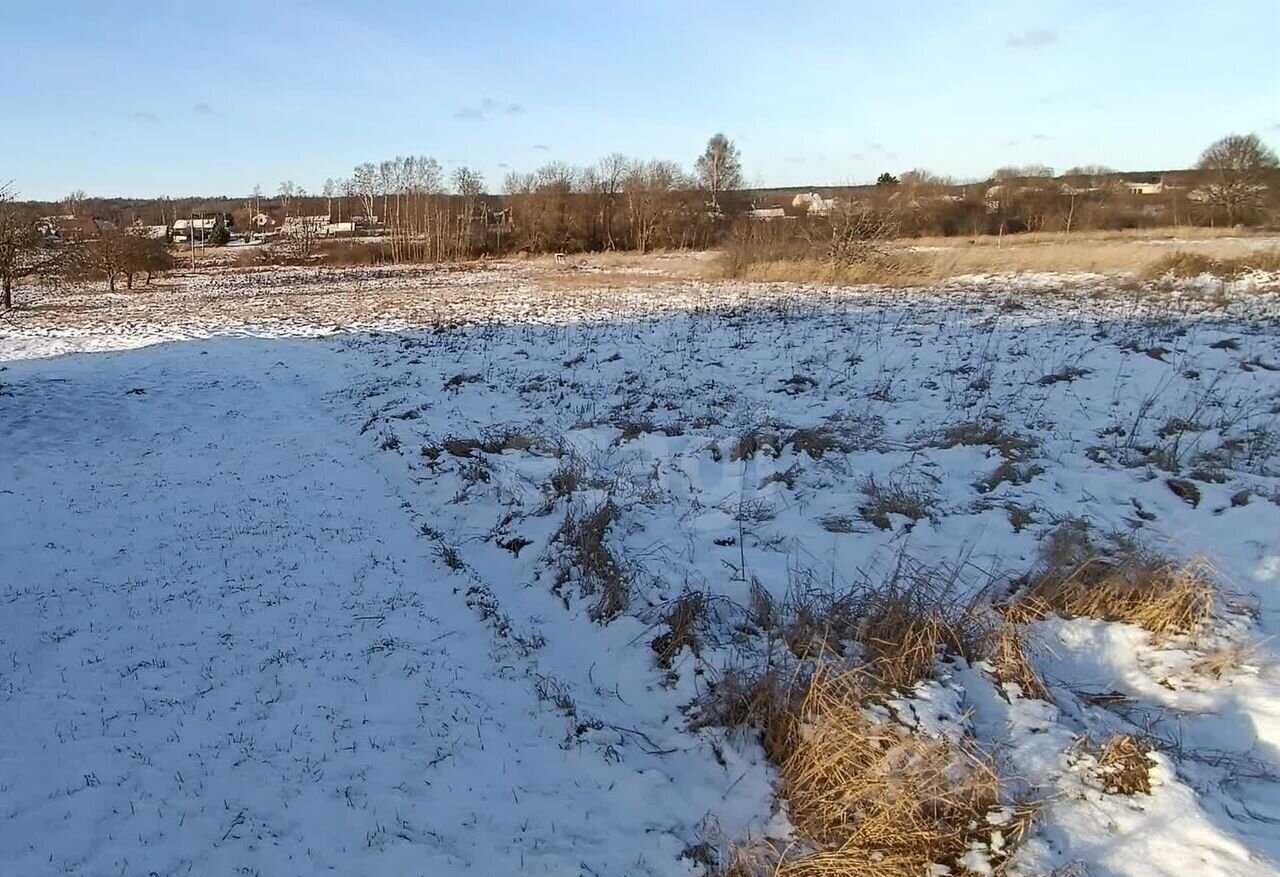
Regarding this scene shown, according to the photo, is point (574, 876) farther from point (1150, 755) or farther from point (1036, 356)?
point (1036, 356)

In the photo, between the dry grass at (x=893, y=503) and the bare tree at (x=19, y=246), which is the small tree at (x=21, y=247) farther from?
the dry grass at (x=893, y=503)

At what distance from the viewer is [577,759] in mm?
4051

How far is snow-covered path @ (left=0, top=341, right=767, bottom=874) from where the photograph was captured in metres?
3.48

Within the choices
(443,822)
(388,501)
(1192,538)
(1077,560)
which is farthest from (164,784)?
(1192,538)

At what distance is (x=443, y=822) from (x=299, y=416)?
31.4ft

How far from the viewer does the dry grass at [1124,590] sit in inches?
175

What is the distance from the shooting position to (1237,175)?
39.3 meters

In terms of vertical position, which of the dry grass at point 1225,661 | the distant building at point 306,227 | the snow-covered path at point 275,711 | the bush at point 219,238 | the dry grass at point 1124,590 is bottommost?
the snow-covered path at point 275,711

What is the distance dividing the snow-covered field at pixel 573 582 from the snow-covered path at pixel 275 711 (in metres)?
0.02

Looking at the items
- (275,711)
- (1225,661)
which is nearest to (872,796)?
(1225,661)

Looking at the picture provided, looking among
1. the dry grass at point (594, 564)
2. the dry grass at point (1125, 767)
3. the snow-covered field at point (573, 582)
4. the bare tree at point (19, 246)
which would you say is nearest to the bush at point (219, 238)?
the bare tree at point (19, 246)

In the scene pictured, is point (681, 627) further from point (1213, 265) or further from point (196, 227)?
point (196, 227)

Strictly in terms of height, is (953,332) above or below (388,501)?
above

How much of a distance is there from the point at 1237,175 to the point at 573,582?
47.6 meters
